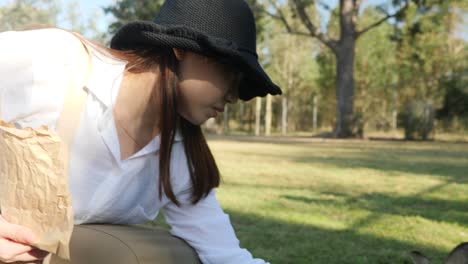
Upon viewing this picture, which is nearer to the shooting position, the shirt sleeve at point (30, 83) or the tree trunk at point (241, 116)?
the shirt sleeve at point (30, 83)

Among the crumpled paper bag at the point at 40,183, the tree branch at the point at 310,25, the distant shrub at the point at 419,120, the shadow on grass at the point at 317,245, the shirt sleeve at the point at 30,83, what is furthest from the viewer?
the tree branch at the point at 310,25

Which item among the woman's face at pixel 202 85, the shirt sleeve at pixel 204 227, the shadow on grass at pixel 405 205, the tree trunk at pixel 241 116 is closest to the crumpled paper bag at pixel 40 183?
the woman's face at pixel 202 85

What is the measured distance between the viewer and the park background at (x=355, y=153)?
10.2ft

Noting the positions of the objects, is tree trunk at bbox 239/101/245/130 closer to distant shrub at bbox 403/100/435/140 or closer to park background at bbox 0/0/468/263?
park background at bbox 0/0/468/263

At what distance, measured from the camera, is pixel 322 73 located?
23.4m

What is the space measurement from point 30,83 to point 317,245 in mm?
1819

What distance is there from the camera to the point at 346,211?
12.5 ft

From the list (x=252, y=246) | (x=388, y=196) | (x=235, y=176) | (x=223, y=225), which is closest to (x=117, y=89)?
(x=223, y=225)

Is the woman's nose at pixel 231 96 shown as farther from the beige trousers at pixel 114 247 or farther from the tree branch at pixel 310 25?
the tree branch at pixel 310 25

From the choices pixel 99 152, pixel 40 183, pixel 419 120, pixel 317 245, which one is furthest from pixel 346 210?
pixel 419 120

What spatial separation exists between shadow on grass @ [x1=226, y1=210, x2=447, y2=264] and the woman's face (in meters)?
1.24

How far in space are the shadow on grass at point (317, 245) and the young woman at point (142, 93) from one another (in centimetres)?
104

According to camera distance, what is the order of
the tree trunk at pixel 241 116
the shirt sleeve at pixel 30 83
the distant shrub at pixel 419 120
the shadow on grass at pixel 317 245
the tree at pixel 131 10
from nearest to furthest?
the shirt sleeve at pixel 30 83 < the shadow on grass at pixel 317 245 < the distant shrub at pixel 419 120 < the tree at pixel 131 10 < the tree trunk at pixel 241 116

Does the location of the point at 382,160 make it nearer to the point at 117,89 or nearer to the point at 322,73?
the point at 117,89
